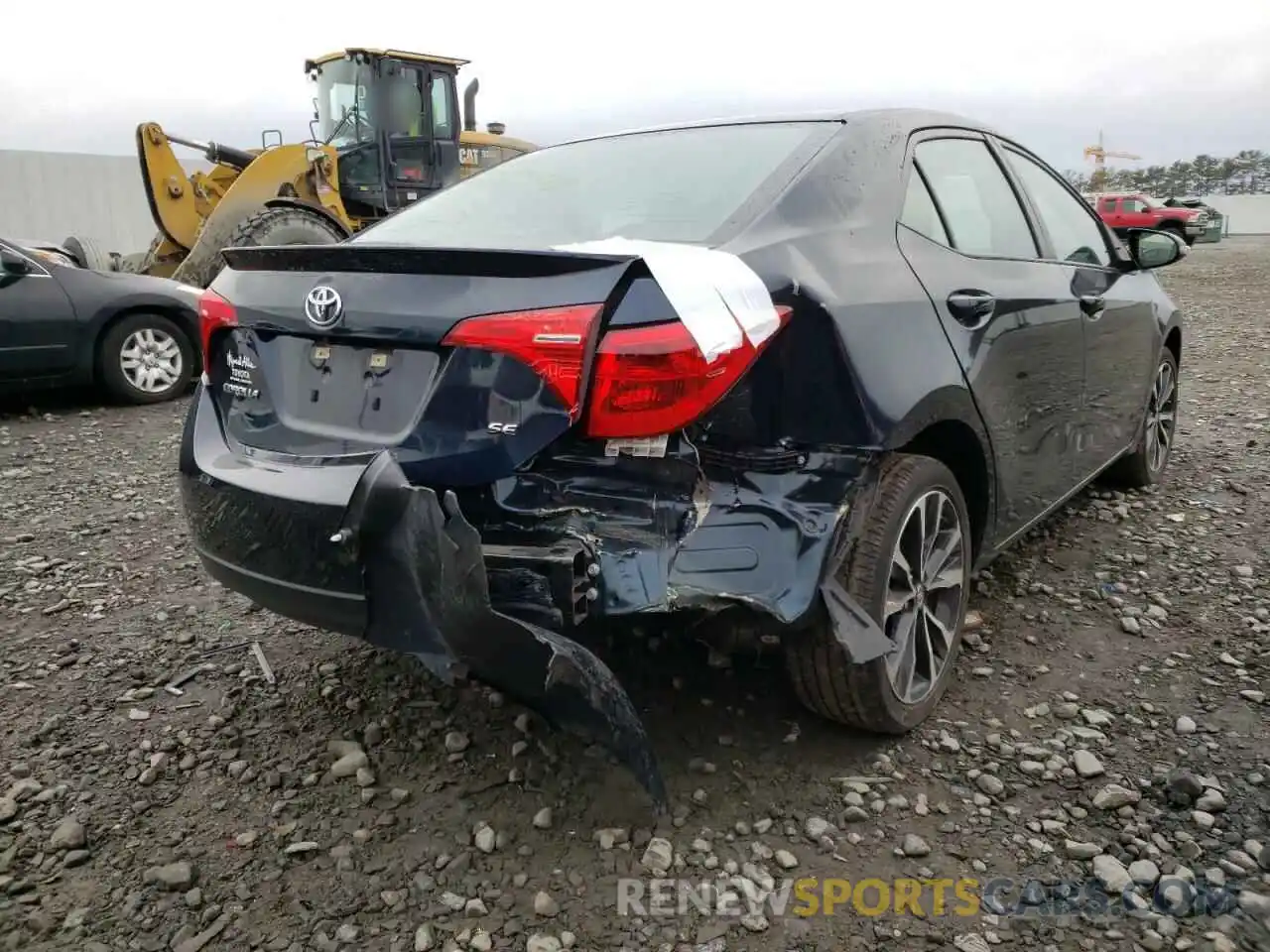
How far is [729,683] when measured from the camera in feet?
9.29

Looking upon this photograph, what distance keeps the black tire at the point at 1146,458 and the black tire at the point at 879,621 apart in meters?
2.47

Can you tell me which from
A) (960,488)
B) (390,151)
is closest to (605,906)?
(960,488)

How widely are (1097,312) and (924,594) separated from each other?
1.56 metres

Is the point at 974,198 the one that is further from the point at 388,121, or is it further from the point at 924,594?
the point at 388,121

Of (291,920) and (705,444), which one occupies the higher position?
(705,444)

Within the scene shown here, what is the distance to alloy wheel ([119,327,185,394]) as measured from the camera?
7.21 metres

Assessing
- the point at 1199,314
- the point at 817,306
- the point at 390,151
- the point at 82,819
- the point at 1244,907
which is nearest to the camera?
the point at 1244,907

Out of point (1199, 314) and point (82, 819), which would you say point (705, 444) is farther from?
point (1199, 314)

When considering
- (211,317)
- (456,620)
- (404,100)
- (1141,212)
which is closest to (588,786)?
(456,620)

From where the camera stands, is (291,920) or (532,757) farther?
(532,757)

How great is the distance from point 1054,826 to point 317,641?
2.26 m

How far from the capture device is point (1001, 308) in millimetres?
2779

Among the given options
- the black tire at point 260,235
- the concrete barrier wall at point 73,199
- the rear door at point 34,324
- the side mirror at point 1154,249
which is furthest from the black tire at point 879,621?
the concrete barrier wall at point 73,199

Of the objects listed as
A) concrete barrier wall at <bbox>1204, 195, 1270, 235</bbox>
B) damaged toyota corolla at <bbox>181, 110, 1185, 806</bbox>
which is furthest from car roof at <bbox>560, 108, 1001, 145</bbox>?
concrete barrier wall at <bbox>1204, 195, 1270, 235</bbox>
